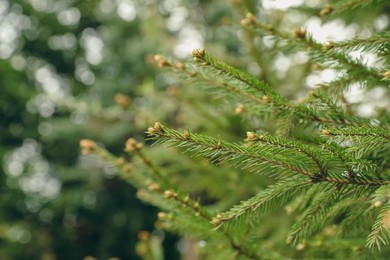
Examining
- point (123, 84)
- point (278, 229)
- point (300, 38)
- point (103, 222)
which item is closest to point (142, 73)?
point (123, 84)

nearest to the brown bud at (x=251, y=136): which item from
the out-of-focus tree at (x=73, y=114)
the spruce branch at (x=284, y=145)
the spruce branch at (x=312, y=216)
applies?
the spruce branch at (x=284, y=145)

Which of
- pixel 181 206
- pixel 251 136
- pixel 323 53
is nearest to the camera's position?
pixel 251 136

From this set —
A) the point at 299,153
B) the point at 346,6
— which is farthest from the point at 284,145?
the point at 346,6

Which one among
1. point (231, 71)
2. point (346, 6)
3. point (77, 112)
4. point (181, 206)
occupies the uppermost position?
point (346, 6)

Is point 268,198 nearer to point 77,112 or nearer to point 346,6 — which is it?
point 346,6

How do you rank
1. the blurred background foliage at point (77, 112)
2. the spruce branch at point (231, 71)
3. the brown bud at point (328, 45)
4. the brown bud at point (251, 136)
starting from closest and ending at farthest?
the brown bud at point (251, 136) < the spruce branch at point (231, 71) < the brown bud at point (328, 45) < the blurred background foliage at point (77, 112)

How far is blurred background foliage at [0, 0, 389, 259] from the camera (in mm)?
8609

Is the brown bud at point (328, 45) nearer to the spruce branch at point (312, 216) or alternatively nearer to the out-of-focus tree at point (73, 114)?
the spruce branch at point (312, 216)

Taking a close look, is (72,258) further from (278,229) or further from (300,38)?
(300,38)

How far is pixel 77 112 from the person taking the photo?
8.84 m

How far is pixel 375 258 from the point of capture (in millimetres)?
1780

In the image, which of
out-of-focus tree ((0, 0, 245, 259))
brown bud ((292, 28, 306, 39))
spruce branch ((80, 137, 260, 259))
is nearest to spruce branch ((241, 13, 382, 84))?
brown bud ((292, 28, 306, 39))

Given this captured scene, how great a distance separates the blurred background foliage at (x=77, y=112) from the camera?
8609 millimetres

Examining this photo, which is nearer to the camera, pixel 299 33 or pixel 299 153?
pixel 299 153
